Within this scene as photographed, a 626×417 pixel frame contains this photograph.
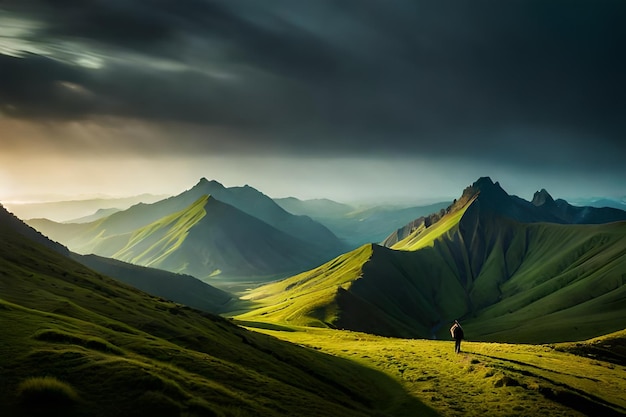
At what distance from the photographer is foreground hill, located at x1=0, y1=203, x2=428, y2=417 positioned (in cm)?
2075

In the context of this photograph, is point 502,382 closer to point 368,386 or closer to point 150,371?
point 368,386

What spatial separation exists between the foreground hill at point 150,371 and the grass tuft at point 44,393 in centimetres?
5

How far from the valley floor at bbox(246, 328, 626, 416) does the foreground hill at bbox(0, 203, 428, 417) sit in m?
2.99

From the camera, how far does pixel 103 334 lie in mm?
36031

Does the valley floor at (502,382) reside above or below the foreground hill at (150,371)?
below

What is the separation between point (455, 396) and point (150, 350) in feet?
103

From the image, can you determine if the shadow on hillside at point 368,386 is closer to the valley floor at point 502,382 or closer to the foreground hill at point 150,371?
the foreground hill at point 150,371

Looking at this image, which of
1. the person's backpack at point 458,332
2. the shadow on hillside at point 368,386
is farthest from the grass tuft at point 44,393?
the person's backpack at point 458,332

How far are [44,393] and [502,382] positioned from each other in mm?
43979

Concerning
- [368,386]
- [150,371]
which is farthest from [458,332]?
[150,371]

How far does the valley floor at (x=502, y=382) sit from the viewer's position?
40250 millimetres

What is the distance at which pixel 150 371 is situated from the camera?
25250mm

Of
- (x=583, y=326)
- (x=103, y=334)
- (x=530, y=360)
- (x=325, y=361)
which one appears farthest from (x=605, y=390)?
(x=583, y=326)

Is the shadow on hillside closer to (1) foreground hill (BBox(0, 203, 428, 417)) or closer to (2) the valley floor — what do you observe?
(1) foreground hill (BBox(0, 203, 428, 417))
